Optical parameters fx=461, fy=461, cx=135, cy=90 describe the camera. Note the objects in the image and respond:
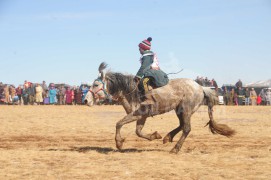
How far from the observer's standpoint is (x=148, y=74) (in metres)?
9.43

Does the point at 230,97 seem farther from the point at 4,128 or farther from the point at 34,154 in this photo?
the point at 34,154

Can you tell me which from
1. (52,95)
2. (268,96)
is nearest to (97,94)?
(52,95)

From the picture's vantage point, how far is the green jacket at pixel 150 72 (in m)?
9.42

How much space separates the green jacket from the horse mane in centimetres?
29

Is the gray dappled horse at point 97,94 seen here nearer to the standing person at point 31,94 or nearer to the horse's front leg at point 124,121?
the horse's front leg at point 124,121

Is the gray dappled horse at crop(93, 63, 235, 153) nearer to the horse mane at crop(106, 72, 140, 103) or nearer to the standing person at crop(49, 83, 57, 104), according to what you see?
the horse mane at crop(106, 72, 140, 103)


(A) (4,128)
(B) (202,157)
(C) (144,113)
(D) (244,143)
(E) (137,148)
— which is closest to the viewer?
(B) (202,157)

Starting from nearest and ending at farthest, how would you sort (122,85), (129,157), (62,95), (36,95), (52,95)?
(129,157), (122,85), (36,95), (52,95), (62,95)

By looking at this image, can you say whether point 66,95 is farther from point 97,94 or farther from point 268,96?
point 97,94

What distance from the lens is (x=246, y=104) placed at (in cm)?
3456

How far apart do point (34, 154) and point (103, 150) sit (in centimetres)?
156

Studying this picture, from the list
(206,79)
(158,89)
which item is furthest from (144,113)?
(206,79)

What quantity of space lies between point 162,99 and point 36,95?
84.3ft

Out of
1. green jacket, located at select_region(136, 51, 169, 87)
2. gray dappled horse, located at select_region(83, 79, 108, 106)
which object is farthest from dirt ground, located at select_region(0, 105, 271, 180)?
green jacket, located at select_region(136, 51, 169, 87)
